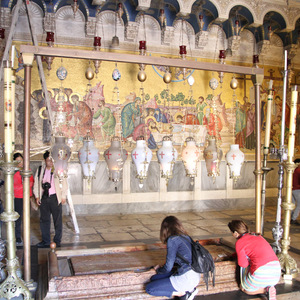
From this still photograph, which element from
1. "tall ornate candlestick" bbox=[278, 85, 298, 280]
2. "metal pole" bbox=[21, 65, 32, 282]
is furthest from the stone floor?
"metal pole" bbox=[21, 65, 32, 282]

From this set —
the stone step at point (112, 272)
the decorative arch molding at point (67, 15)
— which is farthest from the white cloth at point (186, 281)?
the decorative arch molding at point (67, 15)

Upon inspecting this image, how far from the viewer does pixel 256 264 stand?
3.58 metres

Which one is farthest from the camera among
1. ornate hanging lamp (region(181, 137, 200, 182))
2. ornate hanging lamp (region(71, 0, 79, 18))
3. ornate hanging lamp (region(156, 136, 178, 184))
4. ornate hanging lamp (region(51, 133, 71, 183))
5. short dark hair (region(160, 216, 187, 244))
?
ornate hanging lamp (region(71, 0, 79, 18))

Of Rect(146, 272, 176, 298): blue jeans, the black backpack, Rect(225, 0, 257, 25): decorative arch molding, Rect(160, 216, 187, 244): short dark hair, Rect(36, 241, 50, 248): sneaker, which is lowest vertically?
Rect(36, 241, 50, 248): sneaker

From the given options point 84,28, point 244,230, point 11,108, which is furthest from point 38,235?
point 84,28

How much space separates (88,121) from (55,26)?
7.19 ft

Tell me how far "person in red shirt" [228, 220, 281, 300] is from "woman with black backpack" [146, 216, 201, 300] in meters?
0.55

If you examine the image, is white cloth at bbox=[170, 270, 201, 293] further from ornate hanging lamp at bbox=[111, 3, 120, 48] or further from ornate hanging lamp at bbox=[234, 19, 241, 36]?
ornate hanging lamp at bbox=[234, 19, 241, 36]

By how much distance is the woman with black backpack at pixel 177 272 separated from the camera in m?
3.42

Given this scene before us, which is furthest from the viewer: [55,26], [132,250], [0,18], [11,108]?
[55,26]

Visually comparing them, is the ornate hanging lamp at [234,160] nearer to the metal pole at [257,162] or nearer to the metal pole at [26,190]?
the metal pole at [257,162]

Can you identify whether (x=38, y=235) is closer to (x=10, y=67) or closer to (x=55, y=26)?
(x=10, y=67)

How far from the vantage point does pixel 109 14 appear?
828 centimetres

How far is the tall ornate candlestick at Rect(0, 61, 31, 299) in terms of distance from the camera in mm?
3475
